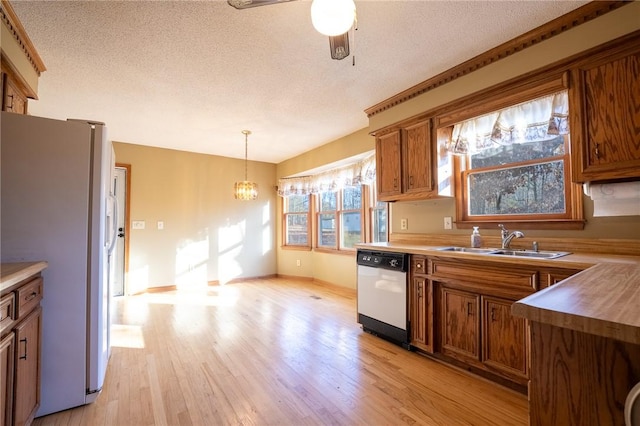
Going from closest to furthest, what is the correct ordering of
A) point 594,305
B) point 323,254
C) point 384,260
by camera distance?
point 594,305 → point 384,260 → point 323,254

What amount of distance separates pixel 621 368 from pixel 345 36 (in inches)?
63.8

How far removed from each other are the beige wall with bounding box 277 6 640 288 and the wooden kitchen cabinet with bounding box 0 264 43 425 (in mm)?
3042

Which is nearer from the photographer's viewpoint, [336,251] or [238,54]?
[238,54]

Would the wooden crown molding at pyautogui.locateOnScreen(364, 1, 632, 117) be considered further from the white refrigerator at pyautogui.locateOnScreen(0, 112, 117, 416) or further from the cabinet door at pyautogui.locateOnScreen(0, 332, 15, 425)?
the cabinet door at pyautogui.locateOnScreen(0, 332, 15, 425)

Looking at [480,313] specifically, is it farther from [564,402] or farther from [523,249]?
[564,402]

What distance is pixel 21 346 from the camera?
139 centimetres

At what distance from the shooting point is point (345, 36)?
1.49 metres

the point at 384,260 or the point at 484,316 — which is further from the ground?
the point at 384,260

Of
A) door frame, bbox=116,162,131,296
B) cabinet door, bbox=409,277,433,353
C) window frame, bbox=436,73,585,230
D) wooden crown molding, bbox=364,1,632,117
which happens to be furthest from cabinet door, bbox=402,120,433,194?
door frame, bbox=116,162,131,296

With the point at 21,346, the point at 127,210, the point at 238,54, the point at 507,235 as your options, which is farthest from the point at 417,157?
A: the point at 127,210

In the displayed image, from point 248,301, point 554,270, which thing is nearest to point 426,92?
point 554,270

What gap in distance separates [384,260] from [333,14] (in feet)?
6.64

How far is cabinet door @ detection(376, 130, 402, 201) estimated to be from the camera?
3.03 metres

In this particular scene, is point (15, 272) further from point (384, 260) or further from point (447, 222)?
point (447, 222)
